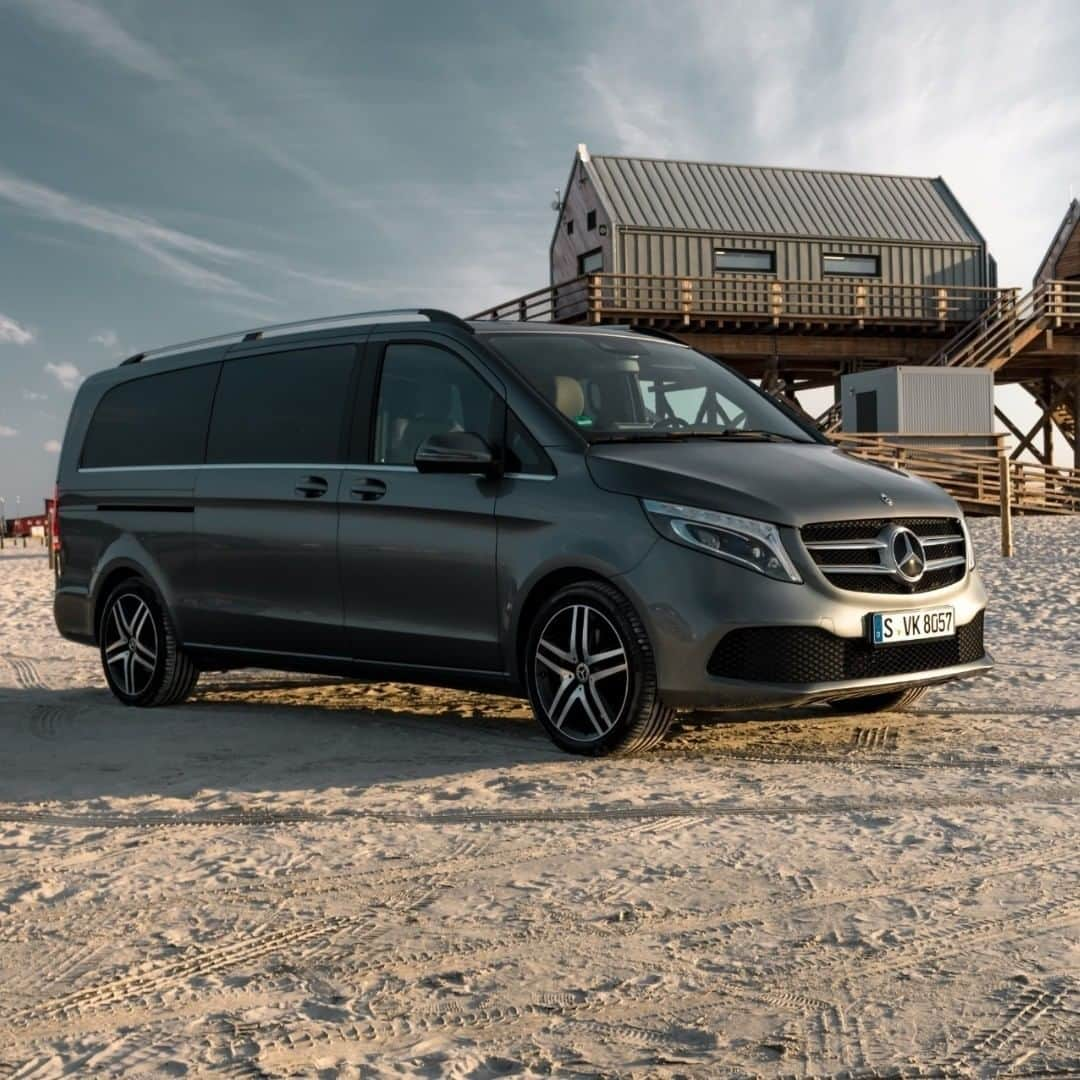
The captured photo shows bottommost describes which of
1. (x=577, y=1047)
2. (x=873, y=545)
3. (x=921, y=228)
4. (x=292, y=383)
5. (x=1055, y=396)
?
(x=577, y=1047)

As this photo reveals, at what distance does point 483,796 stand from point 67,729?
9.90 ft

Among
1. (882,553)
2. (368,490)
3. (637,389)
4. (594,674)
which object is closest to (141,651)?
(368,490)

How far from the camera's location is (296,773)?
607 cm

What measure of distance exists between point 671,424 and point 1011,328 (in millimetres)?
31703

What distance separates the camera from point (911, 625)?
6.22 meters

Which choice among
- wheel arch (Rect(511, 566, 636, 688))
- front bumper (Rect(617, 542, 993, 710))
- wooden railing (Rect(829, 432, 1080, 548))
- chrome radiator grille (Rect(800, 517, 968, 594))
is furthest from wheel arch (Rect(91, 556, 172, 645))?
wooden railing (Rect(829, 432, 1080, 548))

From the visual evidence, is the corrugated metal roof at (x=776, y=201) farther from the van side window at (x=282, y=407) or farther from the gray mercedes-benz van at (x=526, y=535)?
the gray mercedes-benz van at (x=526, y=535)

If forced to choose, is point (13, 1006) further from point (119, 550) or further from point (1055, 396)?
point (1055, 396)

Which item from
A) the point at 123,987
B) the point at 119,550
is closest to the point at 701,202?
the point at 119,550

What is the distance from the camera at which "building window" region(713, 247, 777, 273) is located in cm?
3938

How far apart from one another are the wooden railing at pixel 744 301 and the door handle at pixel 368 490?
90.5ft

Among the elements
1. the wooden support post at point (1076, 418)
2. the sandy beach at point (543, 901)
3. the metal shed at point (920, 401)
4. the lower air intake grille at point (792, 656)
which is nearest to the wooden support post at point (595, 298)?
the metal shed at point (920, 401)

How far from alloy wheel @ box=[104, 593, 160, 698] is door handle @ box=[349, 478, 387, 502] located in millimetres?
1917

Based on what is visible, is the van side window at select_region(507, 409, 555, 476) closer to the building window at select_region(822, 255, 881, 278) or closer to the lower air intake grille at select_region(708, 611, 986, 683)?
the lower air intake grille at select_region(708, 611, 986, 683)
